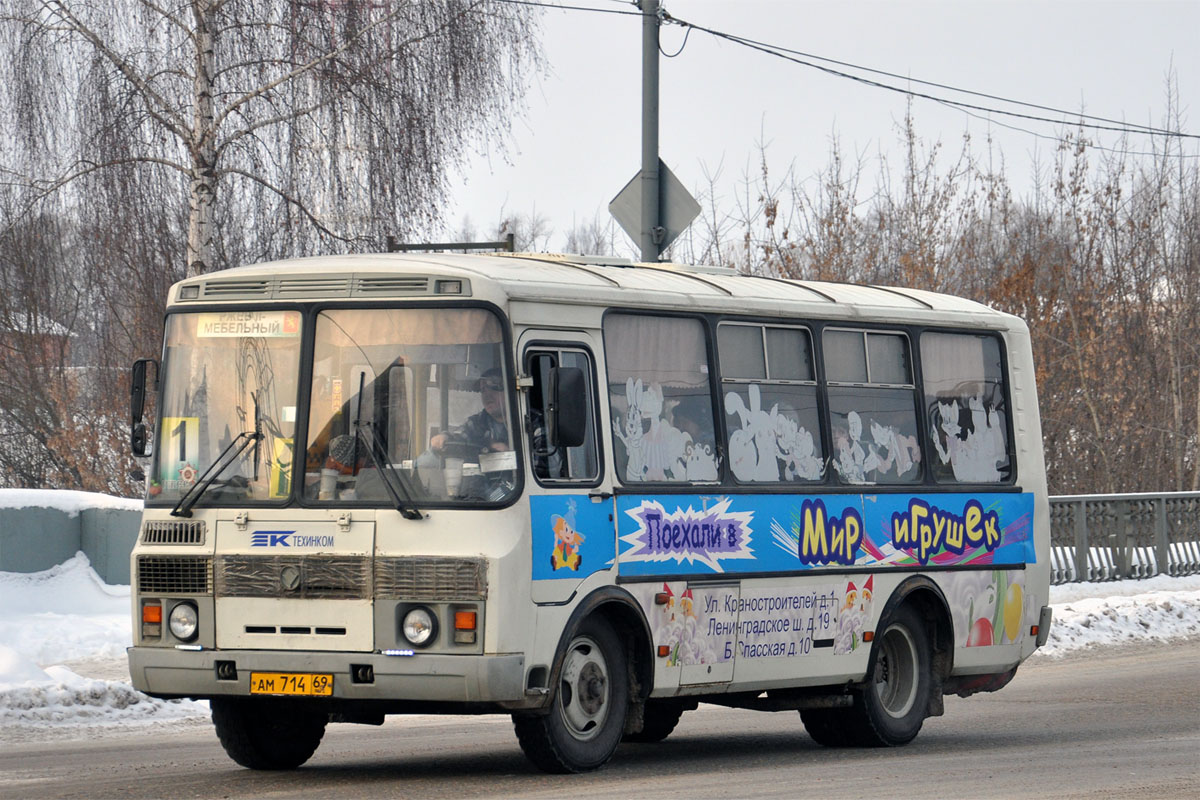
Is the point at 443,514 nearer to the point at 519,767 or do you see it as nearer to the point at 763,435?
the point at 519,767

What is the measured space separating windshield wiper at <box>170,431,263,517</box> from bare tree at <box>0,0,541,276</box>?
391 inches

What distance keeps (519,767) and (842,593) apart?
8.46 ft

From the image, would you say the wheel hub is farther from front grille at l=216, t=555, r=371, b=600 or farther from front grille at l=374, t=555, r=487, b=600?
front grille at l=216, t=555, r=371, b=600

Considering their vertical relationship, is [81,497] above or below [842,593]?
above

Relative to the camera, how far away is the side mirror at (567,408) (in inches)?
395

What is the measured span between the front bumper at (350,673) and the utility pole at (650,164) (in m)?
8.09

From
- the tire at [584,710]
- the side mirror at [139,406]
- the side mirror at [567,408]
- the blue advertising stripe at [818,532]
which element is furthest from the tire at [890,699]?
the side mirror at [139,406]

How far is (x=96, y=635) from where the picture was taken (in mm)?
18125

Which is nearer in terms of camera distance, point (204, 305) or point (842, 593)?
point (204, 305)

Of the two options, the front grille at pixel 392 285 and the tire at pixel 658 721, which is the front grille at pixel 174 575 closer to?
the front grille at pixel 392 285

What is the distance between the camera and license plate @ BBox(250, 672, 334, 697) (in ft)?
32.3

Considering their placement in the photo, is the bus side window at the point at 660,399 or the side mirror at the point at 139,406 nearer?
the side mirror at the point at 139,406

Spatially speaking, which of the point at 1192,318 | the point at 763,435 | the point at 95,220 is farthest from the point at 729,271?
the point at 1192,318

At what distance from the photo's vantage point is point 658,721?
13039mm
